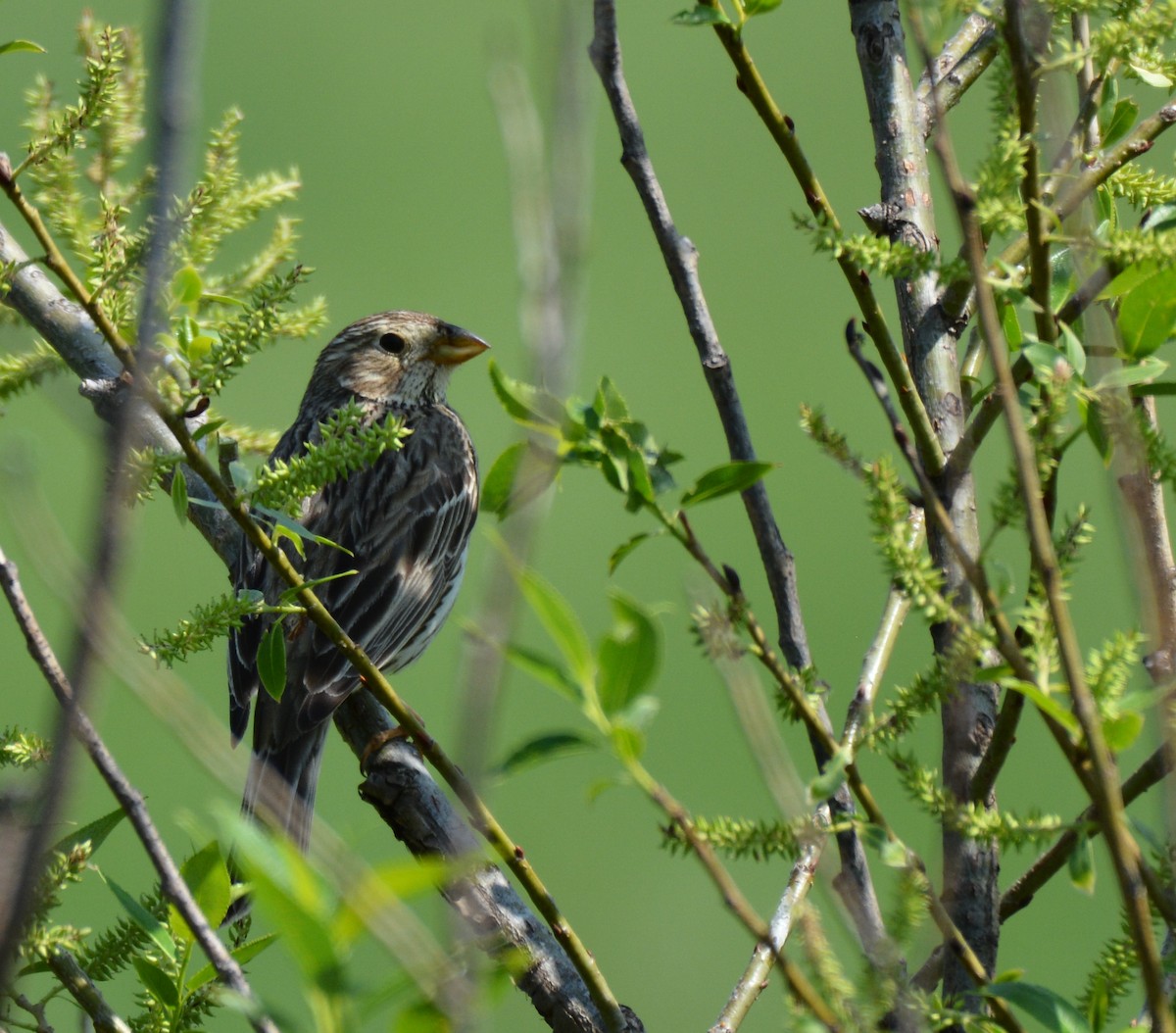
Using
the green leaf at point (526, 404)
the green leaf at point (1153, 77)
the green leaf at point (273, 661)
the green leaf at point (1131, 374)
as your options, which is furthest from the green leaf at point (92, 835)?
the green leaf at point (1153, 77)

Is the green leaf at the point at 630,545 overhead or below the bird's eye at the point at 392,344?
below

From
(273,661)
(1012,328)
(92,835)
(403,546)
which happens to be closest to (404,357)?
(403,546)

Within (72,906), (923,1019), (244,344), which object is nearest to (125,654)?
(244,344)

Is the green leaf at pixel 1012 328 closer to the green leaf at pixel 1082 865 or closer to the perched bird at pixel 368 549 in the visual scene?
the green leaf at pixel 1082 865

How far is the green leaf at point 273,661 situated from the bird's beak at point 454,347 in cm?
321

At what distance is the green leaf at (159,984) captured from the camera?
1261mm

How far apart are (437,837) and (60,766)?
1.25 meters

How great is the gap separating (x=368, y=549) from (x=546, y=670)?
2.96 metres

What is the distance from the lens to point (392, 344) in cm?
464

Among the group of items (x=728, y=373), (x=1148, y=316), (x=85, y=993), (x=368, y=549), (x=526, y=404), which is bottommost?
(x=85, y=993)

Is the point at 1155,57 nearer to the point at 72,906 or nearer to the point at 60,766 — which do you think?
the point at 60,766

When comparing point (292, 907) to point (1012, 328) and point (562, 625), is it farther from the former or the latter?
point (1012, 328)

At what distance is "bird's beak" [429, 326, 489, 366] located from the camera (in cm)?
459

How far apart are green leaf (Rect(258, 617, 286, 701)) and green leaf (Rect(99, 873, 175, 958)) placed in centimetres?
23
